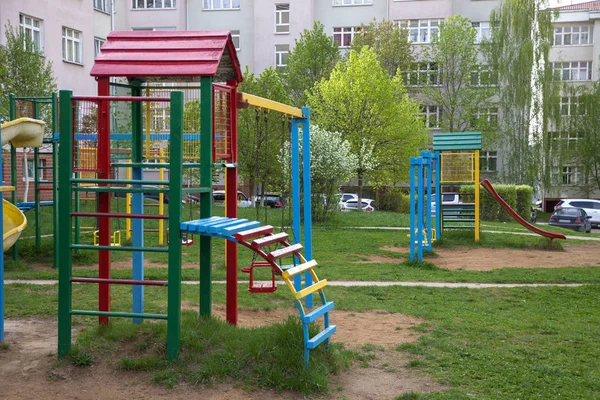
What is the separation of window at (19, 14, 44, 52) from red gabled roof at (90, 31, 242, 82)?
2499 centimetres

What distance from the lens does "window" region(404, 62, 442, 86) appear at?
162 ft

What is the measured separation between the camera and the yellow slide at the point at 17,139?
9.62 meters

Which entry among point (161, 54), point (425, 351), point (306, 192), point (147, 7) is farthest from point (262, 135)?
point (425, 351)

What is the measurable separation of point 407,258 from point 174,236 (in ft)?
35.7

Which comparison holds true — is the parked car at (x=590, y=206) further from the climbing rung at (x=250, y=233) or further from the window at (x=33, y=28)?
the climbing rung at (x=250, y=233)

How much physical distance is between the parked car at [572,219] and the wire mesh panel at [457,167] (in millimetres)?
12583

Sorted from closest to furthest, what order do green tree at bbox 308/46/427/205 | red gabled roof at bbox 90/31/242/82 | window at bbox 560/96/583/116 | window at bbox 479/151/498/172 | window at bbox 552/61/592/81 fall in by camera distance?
1. red gabled roof at bbox 90/31/242/82
2. green tree at bbox 308/46/427/205
3. window at bbox 560/96/583/116
4. window at bbox 479/151/498/172
5. window at bbox 552/61/592/81

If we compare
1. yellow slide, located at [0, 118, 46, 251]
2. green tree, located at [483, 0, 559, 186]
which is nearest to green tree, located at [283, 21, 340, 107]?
green tree, located at [483, 0, 559, 186]

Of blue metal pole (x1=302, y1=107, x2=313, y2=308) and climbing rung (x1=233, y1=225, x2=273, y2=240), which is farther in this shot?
blue metal pole (x1=302, y1=107, x2=313, y2=308)

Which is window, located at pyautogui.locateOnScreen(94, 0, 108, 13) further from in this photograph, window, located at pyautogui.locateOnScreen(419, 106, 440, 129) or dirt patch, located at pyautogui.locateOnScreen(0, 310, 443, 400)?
dirt patch, located at pyautogui.locateOnScreen(0, 310, 443, 400)

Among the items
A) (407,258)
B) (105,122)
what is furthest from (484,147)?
(105,122)

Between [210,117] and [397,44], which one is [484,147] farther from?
[210,117]

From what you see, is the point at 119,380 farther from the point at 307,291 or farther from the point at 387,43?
the point at 387,43

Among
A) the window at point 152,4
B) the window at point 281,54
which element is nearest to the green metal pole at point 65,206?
the window at point 281,54
